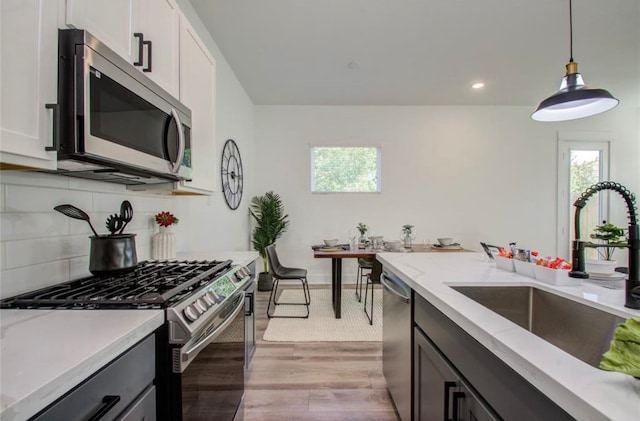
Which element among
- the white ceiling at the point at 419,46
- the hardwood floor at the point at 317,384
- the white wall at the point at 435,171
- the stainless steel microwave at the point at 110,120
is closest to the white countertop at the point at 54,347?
the stainless steel microwave at the point at 110,120

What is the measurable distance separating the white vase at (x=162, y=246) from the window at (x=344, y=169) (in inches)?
122

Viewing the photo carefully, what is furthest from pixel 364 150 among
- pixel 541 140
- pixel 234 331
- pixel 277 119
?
pixel 234 331

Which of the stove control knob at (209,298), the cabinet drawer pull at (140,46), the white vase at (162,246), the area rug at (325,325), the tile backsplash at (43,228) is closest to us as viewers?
the tile backsplash at (43,228)

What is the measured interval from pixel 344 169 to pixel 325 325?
2.69 metres

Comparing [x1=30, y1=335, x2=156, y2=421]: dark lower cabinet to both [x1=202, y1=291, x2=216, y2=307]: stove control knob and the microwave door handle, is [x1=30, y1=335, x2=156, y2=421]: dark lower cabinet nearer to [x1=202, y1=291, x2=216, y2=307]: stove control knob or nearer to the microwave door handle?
[x1=202, y1=291, x2=216, y2=307]: stove control knob

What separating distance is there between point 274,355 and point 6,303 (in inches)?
69.4

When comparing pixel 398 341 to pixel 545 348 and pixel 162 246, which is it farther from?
pixel 162 246

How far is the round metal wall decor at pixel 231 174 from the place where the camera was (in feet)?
10.6

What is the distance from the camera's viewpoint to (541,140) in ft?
15.7

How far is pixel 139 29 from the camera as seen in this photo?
3.94 feet

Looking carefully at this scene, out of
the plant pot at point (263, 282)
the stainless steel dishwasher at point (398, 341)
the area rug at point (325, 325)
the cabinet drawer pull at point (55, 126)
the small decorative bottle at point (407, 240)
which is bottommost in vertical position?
the area rug at point (325, 325)

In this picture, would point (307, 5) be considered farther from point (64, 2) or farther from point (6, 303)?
point (6, 303)

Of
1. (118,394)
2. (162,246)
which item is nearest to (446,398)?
(118,394)

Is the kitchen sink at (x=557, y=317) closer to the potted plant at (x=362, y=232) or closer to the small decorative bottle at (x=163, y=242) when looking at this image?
the small decorative bottle at (x=163, y=242)
